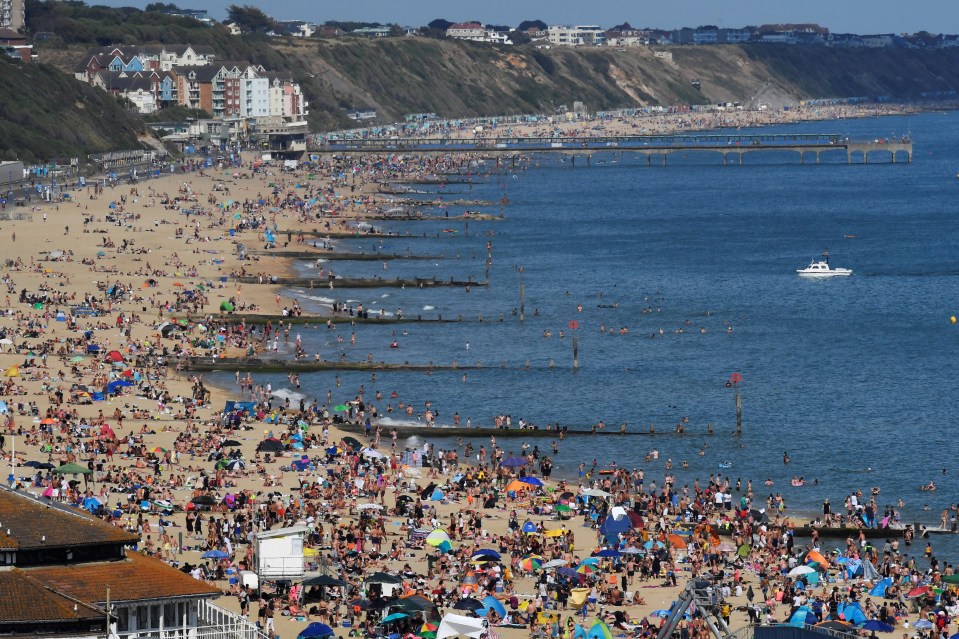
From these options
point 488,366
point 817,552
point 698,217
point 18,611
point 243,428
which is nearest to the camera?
point 18,611

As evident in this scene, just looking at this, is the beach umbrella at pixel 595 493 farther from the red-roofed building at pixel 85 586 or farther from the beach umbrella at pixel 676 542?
the red-roofed building at pixel 85 586

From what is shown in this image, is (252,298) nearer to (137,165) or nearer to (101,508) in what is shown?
(101,508)

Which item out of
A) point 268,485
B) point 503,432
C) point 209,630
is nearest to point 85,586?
point 209,630

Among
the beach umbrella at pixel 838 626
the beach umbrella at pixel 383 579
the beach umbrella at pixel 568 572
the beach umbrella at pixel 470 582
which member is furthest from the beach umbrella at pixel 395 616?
the beach umbrella at pixel 838 626

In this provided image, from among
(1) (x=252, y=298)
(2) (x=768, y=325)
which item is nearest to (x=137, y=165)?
(1) (x=252, y=298)

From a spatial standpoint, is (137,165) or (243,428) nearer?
(243,428)

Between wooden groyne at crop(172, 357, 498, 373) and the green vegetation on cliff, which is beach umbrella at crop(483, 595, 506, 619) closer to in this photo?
wooden groyne at crop(172, 357, 498, 373)
